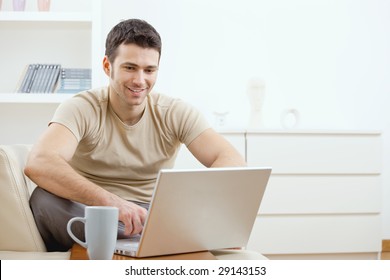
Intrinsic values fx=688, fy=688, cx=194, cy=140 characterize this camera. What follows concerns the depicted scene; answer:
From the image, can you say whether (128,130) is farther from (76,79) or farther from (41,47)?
(41,47)

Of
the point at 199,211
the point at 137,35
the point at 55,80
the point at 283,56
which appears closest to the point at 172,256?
the point at 199,211

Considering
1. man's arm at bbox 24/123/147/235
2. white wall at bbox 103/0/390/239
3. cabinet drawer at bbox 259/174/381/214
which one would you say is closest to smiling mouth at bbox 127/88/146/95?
man's arm at bbox 24/123/147/235

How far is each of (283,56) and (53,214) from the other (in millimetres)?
2979

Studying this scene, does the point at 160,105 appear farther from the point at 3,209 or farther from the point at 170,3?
the point at 170,3

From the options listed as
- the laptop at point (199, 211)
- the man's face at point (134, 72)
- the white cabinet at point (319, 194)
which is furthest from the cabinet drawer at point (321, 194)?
the laptop at point (199, 211)

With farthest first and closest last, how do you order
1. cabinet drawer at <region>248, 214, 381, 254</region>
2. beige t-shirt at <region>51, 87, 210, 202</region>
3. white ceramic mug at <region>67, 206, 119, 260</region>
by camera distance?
cabinet drawer at <region>248, 214, 381, 254</region> < beige t-shirt at <region>51, 87, 210, 202</region> < white ceramic mug at <region>67, 206, 119, 260</region>

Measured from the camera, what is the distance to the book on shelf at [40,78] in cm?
412

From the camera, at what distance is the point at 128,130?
2.23 metres

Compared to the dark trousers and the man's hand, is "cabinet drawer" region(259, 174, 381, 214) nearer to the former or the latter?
the dark trousers

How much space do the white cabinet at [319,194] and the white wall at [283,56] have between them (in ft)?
1.72

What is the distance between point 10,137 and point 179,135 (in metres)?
2.28

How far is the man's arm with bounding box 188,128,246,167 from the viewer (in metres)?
2.12

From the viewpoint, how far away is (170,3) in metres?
4.44

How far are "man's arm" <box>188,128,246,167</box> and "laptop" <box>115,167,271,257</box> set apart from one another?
472 millimetres
